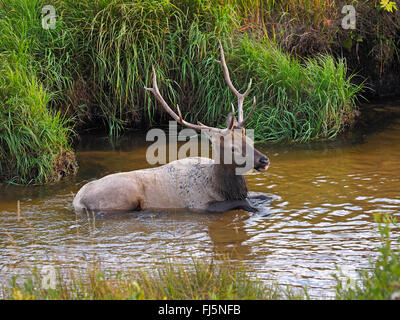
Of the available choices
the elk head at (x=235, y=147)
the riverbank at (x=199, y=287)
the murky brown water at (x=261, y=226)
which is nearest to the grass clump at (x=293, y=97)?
the murky brown water at (x=261, y=226)

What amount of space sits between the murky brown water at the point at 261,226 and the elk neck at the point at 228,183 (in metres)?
0.21

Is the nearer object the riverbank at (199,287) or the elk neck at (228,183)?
the riverbank at (199,287)

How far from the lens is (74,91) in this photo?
31.1 ft

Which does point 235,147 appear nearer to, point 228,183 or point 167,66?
point 228,183

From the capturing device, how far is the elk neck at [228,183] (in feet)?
22.0

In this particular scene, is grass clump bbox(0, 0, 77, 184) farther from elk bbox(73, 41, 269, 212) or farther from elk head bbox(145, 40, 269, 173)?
elk head bbox(145, 40, 269, 173)

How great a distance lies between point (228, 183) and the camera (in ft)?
22.1

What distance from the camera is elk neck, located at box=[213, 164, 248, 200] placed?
22.0 ft

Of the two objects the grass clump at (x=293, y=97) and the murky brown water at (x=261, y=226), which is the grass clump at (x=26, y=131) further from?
the grass clump at (x=293, y=97)

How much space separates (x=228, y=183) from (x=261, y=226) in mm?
704

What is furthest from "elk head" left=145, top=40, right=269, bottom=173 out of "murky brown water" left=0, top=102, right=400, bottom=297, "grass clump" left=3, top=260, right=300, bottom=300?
"grass clump" left=3, top=260, right=300, bottom=300

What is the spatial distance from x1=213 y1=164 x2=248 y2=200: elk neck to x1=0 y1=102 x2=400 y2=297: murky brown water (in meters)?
0.21

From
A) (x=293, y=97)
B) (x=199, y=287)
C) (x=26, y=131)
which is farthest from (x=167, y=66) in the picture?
(x=199, y=287)
